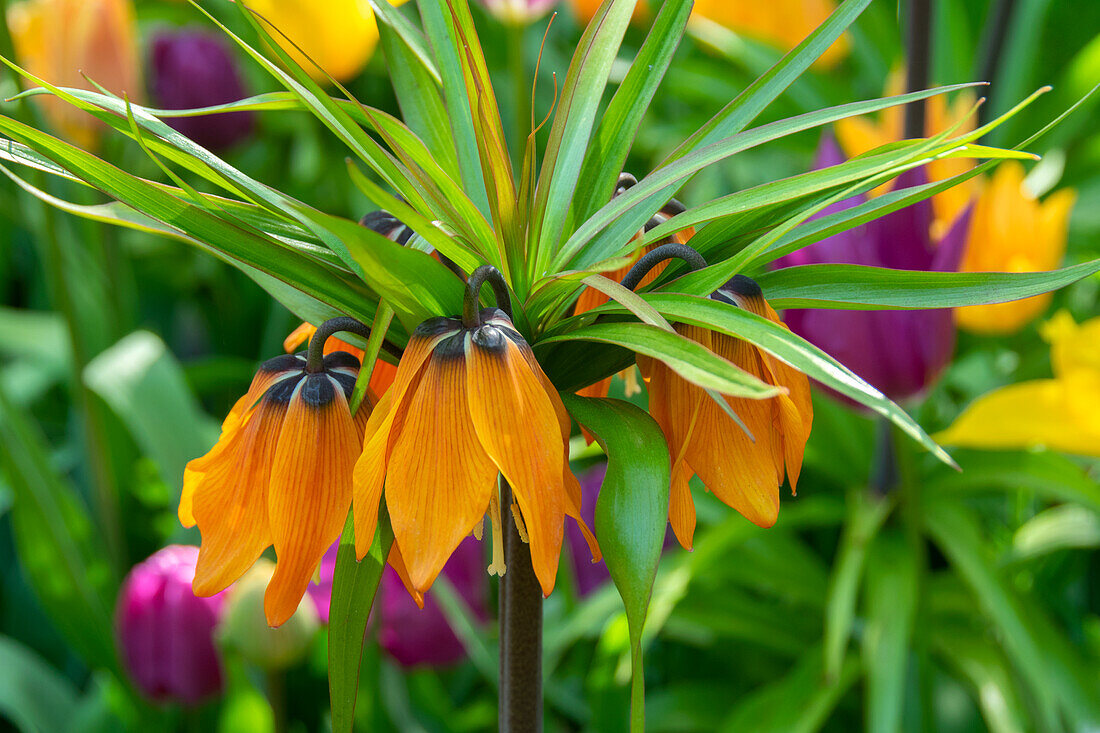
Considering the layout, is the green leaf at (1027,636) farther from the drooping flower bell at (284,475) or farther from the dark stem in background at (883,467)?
the drooping flower bell at (284,475)

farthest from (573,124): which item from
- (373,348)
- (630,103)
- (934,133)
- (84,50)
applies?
(84,50)

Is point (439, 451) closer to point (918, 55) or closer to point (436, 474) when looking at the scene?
point (436, 474)

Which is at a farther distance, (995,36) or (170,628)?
(995,36)

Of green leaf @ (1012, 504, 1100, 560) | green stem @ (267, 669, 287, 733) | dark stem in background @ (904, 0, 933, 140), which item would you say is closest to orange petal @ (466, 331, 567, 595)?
green stem @ (267, 669, 287, 733)

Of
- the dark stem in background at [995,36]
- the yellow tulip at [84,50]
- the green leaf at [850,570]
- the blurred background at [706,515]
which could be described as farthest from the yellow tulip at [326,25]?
the green leaf at [850,570]

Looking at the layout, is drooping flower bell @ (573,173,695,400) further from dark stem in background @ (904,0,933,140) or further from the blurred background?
dark stem in background @ (904,0,933,140)

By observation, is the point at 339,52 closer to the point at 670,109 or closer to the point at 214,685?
the point at 670,109

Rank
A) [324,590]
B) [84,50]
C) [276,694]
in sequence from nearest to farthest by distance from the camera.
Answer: [276,694] → [324,590] → [84,50]
